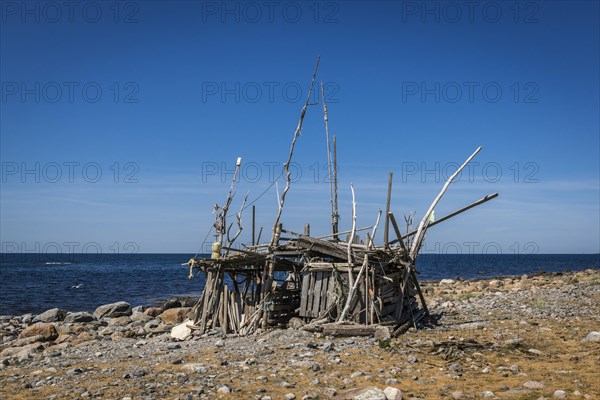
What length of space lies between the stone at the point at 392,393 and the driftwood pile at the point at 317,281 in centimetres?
577

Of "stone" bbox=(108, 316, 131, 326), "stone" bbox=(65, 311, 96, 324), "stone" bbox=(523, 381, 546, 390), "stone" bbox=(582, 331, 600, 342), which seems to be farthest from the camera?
"stone" bbox=(65, 311, 96, 324)

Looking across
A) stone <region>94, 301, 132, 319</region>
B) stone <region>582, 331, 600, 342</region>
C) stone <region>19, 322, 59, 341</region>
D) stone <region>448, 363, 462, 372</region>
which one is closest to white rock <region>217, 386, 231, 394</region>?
stone <region>448, 363, 462, 372</region>

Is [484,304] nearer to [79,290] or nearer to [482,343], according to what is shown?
[482,343]

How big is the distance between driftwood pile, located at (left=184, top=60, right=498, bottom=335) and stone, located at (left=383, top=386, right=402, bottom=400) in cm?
577

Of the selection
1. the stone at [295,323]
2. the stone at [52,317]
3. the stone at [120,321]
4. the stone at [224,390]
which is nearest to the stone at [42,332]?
the stone at [120,321]

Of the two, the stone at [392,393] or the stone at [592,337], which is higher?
the stone at [592,337]

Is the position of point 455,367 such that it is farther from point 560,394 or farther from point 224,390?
point 224,390

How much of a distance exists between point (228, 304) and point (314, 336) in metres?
→ 3.93

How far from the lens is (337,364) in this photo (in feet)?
37.6

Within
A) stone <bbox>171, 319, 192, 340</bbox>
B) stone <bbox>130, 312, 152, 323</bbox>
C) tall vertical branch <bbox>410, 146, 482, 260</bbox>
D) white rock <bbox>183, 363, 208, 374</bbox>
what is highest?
tall vertical branch <bbox>410, 146, 482, 260</bbox>

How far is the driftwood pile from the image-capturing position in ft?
52.3

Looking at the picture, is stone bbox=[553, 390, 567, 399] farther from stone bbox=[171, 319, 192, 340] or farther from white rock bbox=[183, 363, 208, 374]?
stone bbox=[171, 319, 192, 340]

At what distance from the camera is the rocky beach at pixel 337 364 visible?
9.55 meters

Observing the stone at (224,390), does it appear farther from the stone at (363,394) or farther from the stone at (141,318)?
the stone at (141,318)
